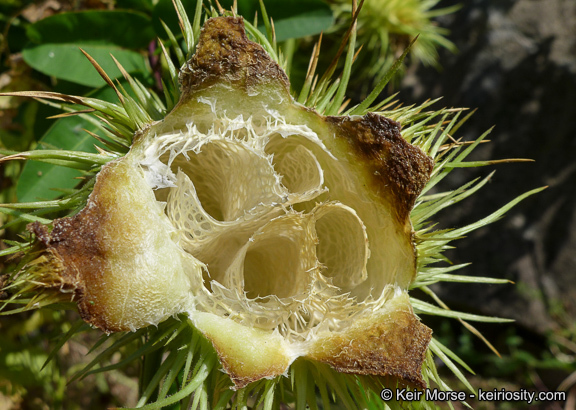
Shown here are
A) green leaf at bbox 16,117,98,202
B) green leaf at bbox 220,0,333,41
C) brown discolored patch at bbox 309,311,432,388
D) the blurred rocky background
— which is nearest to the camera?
brown discolored patch at bbox 309,311,432,388

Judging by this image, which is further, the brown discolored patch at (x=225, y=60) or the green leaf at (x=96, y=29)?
the green leaf at (x=96, y=29)

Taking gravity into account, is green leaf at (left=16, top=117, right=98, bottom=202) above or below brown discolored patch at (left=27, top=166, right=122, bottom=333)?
above

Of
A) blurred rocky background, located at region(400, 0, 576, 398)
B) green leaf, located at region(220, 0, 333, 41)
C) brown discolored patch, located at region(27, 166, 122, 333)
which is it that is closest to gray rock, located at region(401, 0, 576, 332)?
Answer: blurred rocky background, located at region(400, 0, 576, 398)

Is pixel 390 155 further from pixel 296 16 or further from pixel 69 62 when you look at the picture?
pixel 69 62

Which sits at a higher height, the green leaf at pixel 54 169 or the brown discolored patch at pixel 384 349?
the green leaf at pixel 54 169

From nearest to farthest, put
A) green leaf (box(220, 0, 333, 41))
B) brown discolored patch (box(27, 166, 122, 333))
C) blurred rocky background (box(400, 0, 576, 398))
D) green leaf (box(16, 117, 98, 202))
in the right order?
brown discolored patch (box(27, 166, 122, 333))
green leaf (box(16, 117, 98, 202))
green leaf (box(220, 0, 333, 41))
blurred rocky background (box(400, 0, 576, 398))

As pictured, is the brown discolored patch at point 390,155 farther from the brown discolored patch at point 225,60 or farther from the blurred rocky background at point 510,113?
the blurred rocky background at point 510,113

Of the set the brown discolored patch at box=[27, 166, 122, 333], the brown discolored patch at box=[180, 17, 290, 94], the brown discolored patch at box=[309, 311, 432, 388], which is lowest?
the brown discolored patch at box=[309, 311, 432, 388]

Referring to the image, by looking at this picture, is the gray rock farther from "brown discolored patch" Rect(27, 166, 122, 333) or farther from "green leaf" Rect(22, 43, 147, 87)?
"brown discolored patch" Rect(27, 166, 122, 333)

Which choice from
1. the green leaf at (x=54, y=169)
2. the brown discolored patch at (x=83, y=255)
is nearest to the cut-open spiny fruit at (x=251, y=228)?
the brown discolored patch at (x=83, y=255)
